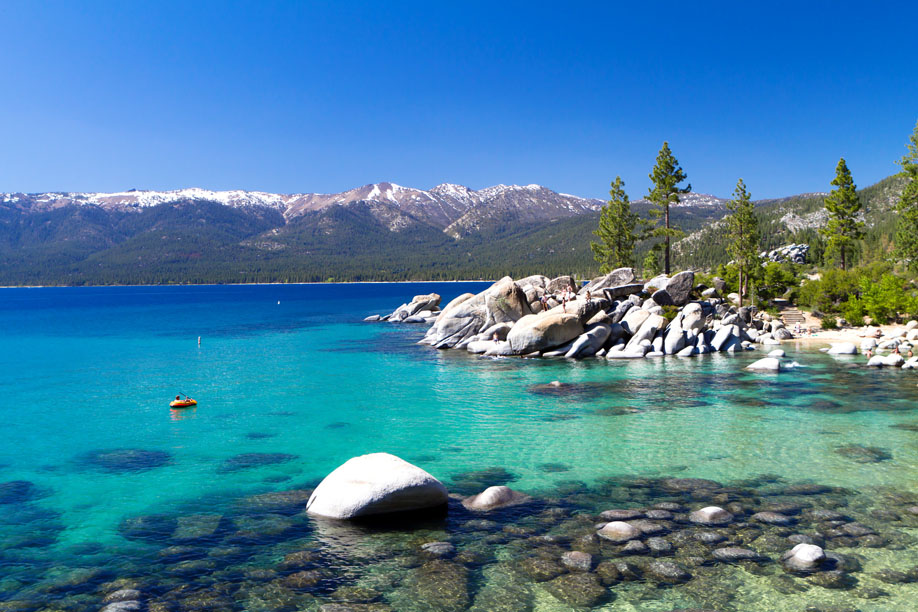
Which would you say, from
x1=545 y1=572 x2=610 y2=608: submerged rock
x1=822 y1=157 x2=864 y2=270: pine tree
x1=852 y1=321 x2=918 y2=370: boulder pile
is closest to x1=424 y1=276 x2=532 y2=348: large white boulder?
x1=852 y1=321 x2=918 y2=370: boulder pile

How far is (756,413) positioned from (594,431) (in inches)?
355

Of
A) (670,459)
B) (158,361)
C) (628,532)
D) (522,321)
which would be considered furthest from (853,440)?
(158,361)

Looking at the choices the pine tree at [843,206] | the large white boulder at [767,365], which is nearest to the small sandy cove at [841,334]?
the large white boulder at [767,365]

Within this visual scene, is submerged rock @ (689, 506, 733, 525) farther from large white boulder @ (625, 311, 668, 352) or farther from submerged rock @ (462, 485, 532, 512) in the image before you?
large white boulder @ (625, 311, 668, 352)

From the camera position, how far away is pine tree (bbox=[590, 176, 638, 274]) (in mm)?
86500

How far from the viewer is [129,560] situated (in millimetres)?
13594

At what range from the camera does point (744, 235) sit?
2808 inches

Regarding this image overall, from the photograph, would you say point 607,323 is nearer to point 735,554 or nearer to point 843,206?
point 735,554

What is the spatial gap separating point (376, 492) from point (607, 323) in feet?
129

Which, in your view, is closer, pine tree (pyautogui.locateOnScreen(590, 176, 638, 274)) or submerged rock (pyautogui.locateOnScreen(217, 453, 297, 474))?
submerged rock (pyautogui.locateOnScreen(217, 453, 297, 474))

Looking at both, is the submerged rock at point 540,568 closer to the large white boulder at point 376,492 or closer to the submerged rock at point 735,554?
the submerged rock at point 735,554

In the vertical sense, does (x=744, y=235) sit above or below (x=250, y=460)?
above

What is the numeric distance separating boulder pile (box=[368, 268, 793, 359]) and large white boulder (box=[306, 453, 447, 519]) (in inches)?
1341

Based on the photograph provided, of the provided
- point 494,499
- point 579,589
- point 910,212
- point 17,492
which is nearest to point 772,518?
point 579,589
